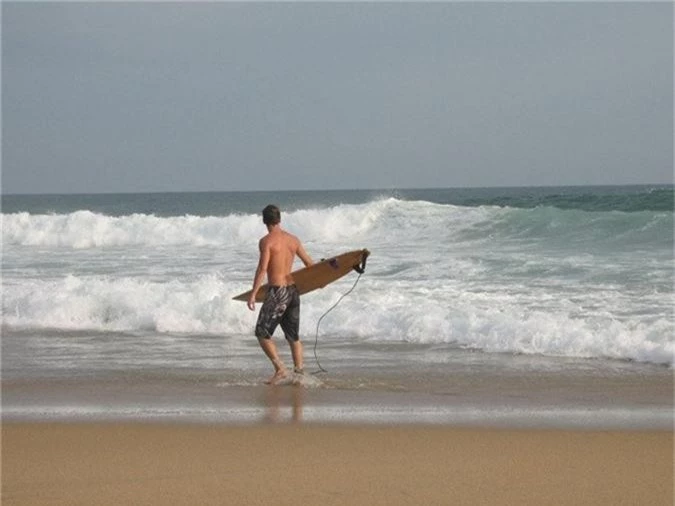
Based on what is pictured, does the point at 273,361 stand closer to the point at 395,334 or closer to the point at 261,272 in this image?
the point at 261,272

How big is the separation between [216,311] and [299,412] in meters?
5.32

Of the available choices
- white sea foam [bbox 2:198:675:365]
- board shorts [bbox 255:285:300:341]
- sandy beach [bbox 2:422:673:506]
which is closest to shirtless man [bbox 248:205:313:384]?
board shorts [bbox 255:285:300:341]

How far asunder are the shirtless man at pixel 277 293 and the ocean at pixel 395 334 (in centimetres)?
32

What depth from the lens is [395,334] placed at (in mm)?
10797

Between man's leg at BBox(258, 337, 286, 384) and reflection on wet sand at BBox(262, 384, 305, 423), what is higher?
man's leg at BBox(258, 337, 286, 384)

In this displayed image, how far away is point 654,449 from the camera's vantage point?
18.8ft

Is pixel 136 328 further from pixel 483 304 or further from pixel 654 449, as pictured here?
pixel 654 449

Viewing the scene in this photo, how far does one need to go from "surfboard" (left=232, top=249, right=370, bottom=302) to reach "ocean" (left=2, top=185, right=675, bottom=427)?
75 centimetres

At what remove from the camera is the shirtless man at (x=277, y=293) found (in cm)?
819

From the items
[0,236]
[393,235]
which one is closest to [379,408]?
[393,235]

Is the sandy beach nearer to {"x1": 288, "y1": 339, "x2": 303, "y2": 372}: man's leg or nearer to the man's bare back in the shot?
{"x1": 288, "y1": 339, "x2": 303, "y2": 372}: man's leg

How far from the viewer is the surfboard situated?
339 inches

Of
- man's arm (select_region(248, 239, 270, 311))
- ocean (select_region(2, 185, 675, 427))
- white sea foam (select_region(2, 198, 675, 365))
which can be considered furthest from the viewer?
white sea foam (select_region(2, 198, 675, 365))

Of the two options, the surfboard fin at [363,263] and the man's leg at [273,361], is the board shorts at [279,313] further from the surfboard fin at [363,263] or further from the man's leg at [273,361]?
the surfboard fin at [363,263]
